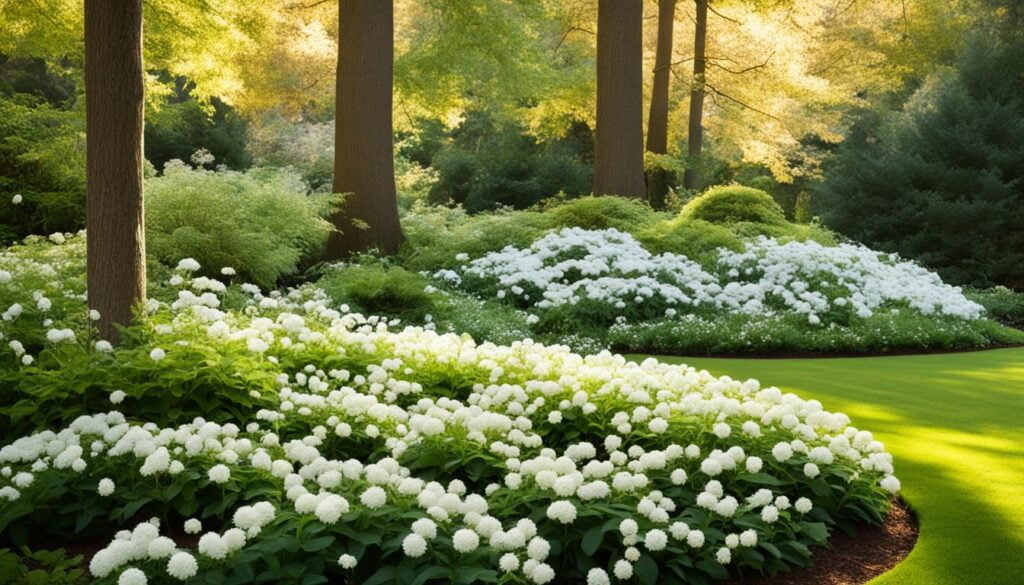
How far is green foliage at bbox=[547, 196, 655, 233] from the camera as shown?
1468 centimetres

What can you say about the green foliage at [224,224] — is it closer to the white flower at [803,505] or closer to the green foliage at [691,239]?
the green foliage at [691,239]

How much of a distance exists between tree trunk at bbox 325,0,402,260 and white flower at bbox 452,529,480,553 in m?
10.4

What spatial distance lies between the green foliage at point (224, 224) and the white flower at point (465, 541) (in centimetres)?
756

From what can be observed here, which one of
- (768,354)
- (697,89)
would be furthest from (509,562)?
(697,89)

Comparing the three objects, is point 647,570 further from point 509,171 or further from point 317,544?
point 509,171

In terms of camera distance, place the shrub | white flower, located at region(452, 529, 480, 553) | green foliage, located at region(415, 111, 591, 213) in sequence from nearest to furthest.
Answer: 1. white flower, located at region(452, 529, 480, 553)
2. the shrub
3. green foliage, located at region(415, 111, 591, 213)

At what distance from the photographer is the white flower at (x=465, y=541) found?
345 centimetres

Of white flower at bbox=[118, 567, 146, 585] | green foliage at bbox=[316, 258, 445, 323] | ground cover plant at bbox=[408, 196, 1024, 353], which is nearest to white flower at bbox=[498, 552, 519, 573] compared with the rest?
white flower at bbox=[118, 567, 146, 585]

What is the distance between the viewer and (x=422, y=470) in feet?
15.9

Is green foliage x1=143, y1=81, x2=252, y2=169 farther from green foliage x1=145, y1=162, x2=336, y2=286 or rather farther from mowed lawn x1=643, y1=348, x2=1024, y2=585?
mowed lawn x1=643, y1=348, x2=1024, y2=585

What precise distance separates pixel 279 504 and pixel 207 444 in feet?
1.80

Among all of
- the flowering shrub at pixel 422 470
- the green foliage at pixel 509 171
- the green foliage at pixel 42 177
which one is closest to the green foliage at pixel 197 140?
the green foliage at pixel 509 171

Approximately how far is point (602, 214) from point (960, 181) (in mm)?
7972

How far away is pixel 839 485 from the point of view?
470 centimetres
